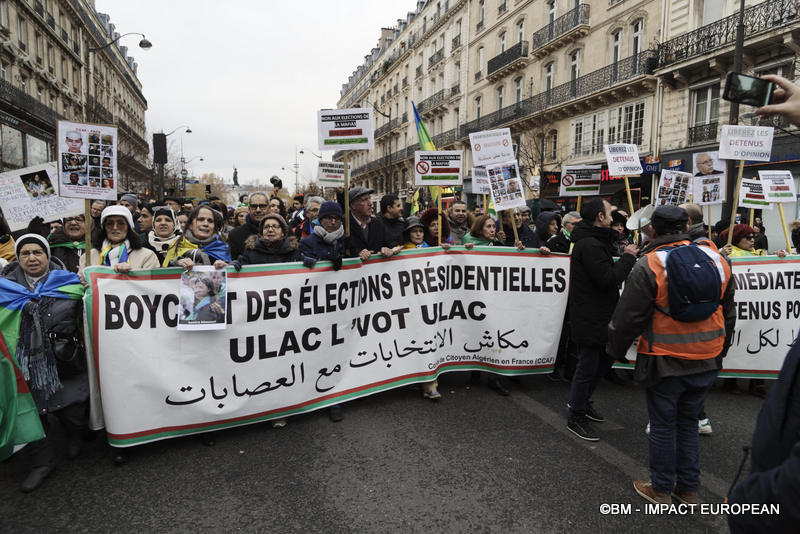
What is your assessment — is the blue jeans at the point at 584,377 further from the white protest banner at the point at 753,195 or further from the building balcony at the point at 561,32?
the building balcony at the point at 561,32

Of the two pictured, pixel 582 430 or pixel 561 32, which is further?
pixel 561 32

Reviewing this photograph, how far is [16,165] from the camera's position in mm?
23281

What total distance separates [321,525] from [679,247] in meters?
2.60

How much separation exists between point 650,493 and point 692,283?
1343 mm

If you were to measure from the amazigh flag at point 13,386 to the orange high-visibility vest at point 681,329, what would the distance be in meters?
3.95

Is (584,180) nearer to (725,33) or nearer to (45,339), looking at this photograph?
(45,339)

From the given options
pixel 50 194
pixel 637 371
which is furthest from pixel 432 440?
pixel 50 194

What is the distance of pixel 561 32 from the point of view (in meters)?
25.1

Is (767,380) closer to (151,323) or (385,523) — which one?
(385,523)

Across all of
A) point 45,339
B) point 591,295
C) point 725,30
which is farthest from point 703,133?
point 45,339

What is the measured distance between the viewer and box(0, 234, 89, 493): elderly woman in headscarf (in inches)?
124

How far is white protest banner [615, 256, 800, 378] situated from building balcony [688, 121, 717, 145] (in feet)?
48.9

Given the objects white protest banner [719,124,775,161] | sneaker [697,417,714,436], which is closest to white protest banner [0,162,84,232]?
sneaker [697,417,714,436]

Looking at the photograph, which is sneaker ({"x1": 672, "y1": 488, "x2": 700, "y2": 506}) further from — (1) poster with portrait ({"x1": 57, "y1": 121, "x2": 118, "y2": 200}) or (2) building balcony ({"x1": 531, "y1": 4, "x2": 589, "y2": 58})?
(2) building balcony ({"x1": 531, "y1": 4, "x2": 589, "y2": 58})
